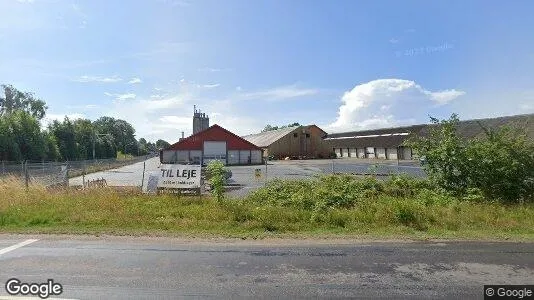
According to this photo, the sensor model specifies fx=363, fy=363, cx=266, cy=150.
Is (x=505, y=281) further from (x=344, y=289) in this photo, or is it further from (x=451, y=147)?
(x=451, y=147)

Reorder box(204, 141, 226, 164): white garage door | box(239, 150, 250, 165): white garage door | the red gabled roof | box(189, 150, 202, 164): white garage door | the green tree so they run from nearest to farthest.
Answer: the green tree → box(189, 150, 202, 164): white garage door → the red gabled roof → box(204, 141, 226, 164): white garage door → box(239, 150, 250, 165): white garage door

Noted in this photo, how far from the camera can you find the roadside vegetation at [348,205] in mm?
9688

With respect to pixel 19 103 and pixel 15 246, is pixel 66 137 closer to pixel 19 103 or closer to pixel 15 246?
pixel 19 103

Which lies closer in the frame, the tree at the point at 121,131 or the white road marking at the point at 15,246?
the white road marking at the point at 15,246

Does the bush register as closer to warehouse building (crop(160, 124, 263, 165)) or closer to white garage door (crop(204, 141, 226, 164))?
warehouse building (crop(160, 124, 263, 165))

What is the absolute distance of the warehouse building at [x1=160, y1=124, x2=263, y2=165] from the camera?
54844 millimetres

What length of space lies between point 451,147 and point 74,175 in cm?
3254

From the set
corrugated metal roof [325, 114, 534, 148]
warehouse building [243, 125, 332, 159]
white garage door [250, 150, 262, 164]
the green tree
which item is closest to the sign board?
the green tree

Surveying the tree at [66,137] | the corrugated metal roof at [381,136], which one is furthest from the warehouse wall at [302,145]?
the tree at [66,137]

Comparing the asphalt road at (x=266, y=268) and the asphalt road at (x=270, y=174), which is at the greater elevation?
the asphalt road at (x=270, y=174)

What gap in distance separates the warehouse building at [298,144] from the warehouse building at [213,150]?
36.1 feet

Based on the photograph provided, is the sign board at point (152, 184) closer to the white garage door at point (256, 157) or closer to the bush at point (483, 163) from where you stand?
the bush at point (483, 163)

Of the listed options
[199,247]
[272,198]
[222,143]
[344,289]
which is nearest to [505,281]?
[344,289]

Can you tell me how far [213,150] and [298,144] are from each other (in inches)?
882
